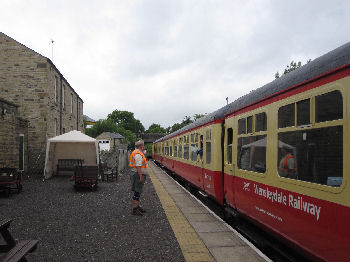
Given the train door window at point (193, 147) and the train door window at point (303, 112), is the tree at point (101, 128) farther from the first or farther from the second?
the train door window at point (303, 112)

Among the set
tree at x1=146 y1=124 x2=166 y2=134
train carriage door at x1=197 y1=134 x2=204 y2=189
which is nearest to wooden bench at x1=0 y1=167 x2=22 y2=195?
train carriage door at x1=197 y1=134 x2=204 y2=189

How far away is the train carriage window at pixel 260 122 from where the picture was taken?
4.55 m

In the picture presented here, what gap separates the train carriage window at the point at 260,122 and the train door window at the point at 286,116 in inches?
18.6

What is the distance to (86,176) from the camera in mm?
11078

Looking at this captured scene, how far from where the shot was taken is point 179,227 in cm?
582

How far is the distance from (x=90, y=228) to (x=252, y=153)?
3.44 meters

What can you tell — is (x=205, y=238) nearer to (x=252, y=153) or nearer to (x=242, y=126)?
(x=252, y=153)

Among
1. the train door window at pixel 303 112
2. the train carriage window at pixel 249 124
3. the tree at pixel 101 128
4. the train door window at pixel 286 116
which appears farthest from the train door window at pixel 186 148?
the tree at pixel 101 128

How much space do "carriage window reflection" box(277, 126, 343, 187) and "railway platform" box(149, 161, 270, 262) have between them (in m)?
1.33

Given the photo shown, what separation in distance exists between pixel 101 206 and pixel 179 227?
309 centimetres

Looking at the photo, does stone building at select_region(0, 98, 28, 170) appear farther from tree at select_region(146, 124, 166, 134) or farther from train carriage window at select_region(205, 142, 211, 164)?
tree at select_region(146, 124, 166, 134)

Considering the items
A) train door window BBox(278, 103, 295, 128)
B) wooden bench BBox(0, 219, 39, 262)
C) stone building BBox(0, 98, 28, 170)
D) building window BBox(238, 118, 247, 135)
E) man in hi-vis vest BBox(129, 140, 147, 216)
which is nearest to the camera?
wooden bench BBox(0, 219, 39, 262)

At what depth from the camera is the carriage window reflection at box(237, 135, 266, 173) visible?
4.57 metres

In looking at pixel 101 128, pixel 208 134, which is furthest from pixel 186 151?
pixel 101 128
